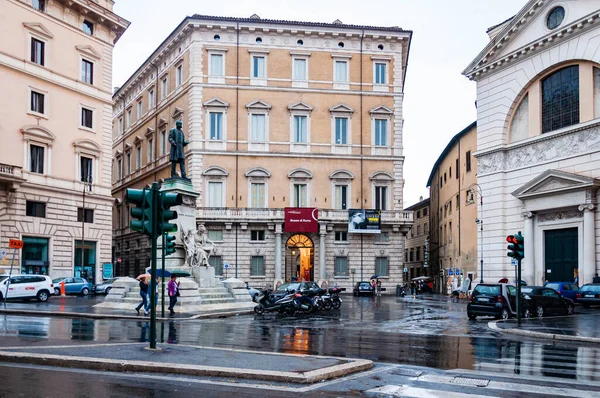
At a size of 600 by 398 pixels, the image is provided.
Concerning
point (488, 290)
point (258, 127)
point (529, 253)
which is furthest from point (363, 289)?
point (488, 290)

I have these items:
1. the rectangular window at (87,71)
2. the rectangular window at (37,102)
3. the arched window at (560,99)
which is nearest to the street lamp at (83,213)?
the rectangular window at (37,102)

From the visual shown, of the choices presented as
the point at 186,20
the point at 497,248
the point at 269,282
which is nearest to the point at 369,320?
the point at 497,248

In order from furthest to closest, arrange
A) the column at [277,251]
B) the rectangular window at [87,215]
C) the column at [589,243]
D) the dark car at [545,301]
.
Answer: the column at [277,251] → the rectangular window at [87,215] → the column at [589,243] → the dark car at [545,301]

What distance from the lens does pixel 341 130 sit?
185 feet

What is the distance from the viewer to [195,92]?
54469 mm

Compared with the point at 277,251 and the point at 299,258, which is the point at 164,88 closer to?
the point at 277,251

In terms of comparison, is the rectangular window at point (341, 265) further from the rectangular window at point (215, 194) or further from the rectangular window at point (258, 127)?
the rectangular window at point (258, 127)

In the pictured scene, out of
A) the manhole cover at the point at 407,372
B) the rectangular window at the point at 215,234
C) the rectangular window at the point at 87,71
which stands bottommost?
the manhole cover at the point at 407,372

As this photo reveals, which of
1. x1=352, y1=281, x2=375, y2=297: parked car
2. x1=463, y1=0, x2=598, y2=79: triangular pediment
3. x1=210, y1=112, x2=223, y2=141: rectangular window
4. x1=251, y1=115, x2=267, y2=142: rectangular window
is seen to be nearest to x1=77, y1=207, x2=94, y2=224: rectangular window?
x1=210, y1=112, x2=223, y2=141: rectangular window

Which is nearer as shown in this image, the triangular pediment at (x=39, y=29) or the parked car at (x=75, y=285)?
the parked car at (x=75, y=285)

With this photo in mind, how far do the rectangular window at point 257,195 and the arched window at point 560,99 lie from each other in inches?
927

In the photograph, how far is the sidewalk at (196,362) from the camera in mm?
10102

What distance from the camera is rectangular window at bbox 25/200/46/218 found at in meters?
42.1

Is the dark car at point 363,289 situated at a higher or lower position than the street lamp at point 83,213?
lower
